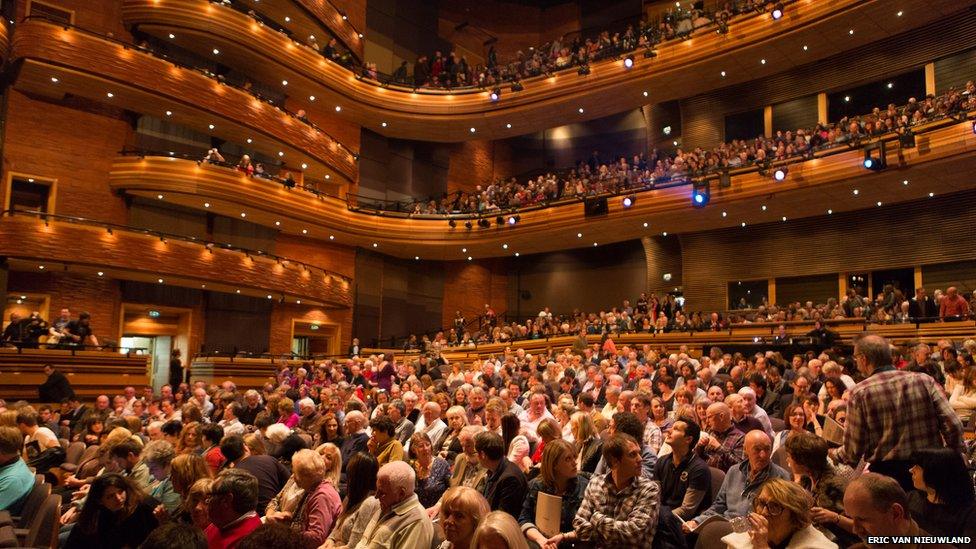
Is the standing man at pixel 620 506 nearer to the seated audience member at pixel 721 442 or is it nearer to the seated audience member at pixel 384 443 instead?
the seated audience member at pixel 721 442

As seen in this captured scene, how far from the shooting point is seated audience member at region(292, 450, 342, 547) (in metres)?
3.76

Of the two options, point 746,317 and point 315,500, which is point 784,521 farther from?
point 746,317

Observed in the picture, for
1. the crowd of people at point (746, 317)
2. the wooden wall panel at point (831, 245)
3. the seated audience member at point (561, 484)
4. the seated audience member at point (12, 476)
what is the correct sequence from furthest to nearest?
the wooden wall panel at point (831, 245), the crowd of people at point (746, 317), the seated audience member at point (12, 476), the seated audience member at point (561, 484)

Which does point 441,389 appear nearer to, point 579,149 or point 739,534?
point 739,534

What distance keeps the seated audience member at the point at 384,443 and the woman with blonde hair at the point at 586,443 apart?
1.26m

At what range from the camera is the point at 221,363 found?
15.0m

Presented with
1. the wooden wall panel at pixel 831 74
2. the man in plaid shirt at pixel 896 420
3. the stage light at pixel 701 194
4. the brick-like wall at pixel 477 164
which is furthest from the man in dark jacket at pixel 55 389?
the wooden wall panel at pixel 831 74

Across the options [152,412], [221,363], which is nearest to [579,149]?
[221,363]

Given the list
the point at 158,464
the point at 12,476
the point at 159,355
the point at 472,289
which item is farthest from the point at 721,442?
the point at 472,289

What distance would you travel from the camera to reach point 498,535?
2.26 meters

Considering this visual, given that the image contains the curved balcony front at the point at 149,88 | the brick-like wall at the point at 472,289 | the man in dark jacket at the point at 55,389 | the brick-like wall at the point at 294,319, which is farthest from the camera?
the brick-like wall at the point at 472,289

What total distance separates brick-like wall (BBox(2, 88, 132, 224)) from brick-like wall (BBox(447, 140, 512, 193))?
33.9 ft

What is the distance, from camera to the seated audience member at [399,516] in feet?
10.8

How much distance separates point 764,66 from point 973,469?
45.4 ft
